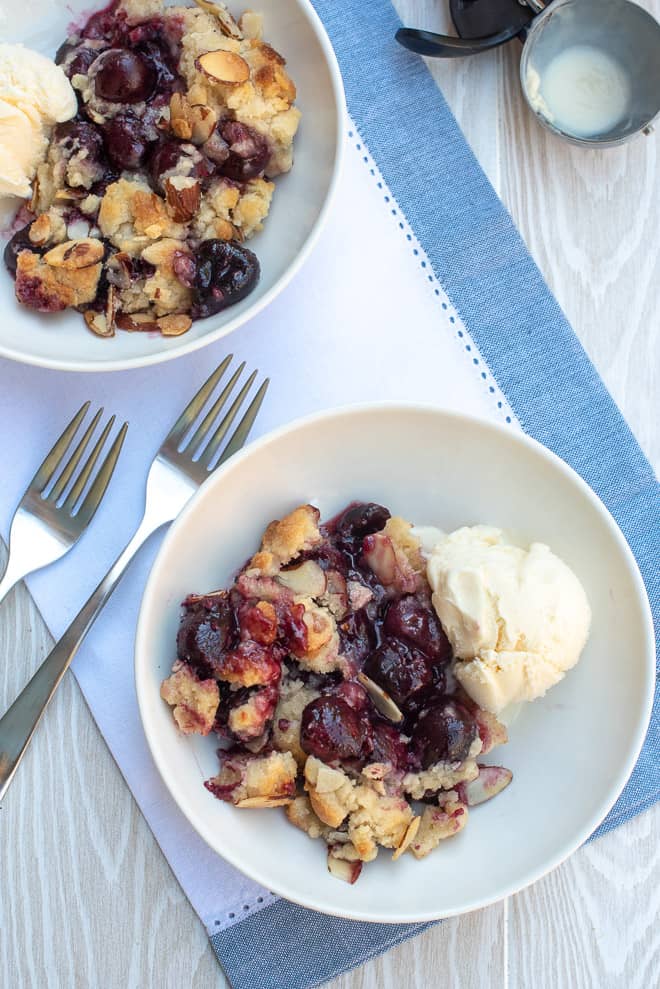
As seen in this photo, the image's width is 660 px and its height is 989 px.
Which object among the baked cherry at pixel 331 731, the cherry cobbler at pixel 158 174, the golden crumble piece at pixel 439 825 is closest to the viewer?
the baked cherry at pixel 331 731

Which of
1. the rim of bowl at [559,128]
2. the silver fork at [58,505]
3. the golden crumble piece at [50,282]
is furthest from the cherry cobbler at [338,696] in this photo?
the rim of bowl at [559,128]

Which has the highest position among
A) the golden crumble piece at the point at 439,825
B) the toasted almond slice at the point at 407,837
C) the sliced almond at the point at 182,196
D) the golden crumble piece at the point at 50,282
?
the sliced almond at the point at 182,196

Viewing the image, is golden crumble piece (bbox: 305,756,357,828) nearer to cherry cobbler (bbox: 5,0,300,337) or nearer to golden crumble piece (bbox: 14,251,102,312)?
cherry cobbler (bbox: 5,0,300,337)

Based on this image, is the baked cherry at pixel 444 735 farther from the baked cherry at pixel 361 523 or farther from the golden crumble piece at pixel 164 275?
the golden crumble piece at pixel 164 275

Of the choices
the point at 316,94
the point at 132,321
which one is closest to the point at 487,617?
the point at 132,321

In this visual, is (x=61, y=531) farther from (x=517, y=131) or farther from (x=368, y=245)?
(x=517, y=131)
